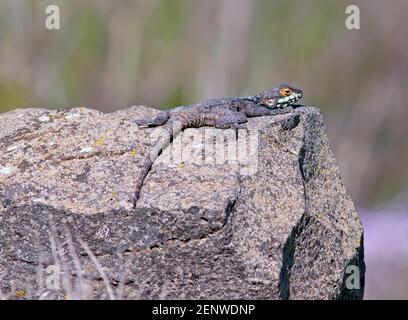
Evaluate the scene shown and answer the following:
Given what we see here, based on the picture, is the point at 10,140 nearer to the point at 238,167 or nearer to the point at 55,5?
the point at 238,167

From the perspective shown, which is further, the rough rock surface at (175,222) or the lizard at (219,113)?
the lizard at (219,113)

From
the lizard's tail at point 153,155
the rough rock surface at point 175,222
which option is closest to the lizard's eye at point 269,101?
the rough rock surface at point 175,222

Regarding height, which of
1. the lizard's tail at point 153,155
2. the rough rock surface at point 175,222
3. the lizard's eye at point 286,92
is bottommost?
the rough rock surface at point 175,222

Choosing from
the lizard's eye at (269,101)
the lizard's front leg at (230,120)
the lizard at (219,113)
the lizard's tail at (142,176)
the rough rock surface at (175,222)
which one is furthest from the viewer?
the lizard's eye at (269,101)

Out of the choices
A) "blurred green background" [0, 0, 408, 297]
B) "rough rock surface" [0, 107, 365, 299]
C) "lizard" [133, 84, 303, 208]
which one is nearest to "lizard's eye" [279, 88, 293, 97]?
"lizard" [133, 84, 303, 208]

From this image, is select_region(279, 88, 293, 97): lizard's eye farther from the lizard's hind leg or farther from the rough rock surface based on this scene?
the lizard's hind leg

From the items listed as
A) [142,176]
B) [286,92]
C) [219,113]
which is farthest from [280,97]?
[142,176]

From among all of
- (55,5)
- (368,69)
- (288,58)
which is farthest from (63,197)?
(368,69)

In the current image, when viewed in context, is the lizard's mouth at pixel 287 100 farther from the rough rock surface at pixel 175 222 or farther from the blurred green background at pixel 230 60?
the blurred green background at pixel 230 60

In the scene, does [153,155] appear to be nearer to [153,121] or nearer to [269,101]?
[153,121]
